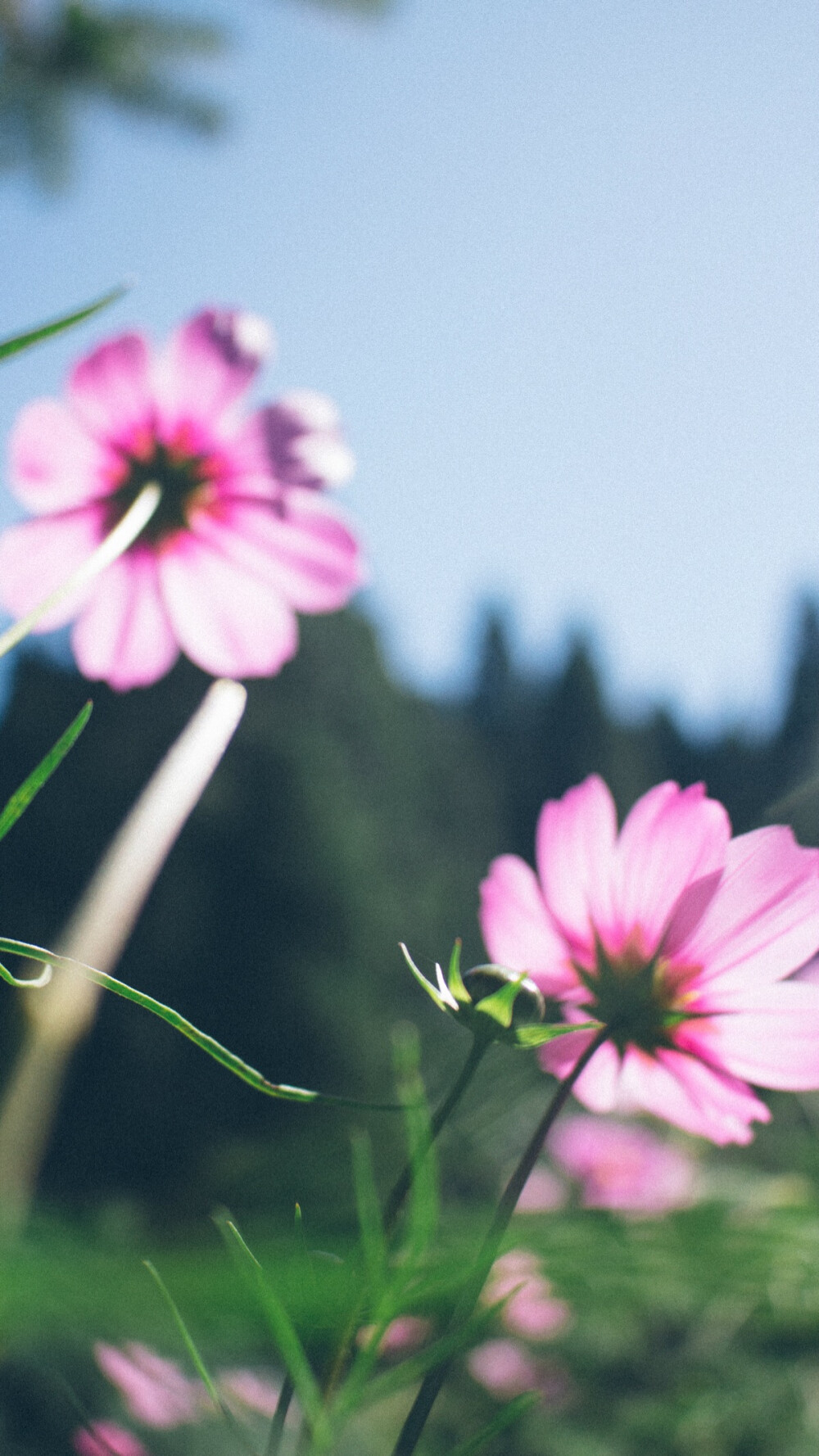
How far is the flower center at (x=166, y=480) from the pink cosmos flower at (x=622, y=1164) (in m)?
0.92

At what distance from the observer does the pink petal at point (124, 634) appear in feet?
0.67

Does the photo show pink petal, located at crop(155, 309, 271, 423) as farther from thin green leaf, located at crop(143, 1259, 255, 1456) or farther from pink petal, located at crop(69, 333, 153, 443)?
thin green leaf, located at crop(143, 1259, 255, 1456)

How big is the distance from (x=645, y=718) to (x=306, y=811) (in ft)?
30.8

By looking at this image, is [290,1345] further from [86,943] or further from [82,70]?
[82,70]

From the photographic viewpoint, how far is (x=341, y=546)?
205 mm

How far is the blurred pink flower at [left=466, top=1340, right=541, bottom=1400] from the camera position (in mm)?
777

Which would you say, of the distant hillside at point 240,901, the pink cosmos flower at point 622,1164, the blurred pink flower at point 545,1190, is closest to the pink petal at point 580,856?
the pink cosmos flower at point 622,1164

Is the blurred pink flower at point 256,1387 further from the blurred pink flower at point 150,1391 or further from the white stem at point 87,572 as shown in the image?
the white stem at point 87,572

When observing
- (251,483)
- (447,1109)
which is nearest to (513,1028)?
(447,1109)

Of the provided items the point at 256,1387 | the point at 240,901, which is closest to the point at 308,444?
the point at 256,1387

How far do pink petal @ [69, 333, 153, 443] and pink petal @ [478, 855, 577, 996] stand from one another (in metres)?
0.13

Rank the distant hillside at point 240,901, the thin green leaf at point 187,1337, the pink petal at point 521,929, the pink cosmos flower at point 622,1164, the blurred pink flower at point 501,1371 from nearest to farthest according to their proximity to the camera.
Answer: the thin green leaf at point 187,1337 < the pink petal at point 521,929 < the blurred pink flower at point 501,1371 < the pink cosmos flower at point 622,1164 < the distant hillside at point 240,901

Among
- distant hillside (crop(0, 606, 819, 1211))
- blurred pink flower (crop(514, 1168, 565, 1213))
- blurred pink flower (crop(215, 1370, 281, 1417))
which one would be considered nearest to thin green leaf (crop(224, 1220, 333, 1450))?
blurred pink flower (crop(215, 1370, 281, 1417))

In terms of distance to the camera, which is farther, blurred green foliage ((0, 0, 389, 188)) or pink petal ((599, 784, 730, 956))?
blurred green foliage ((0, 0, 389, 188))
